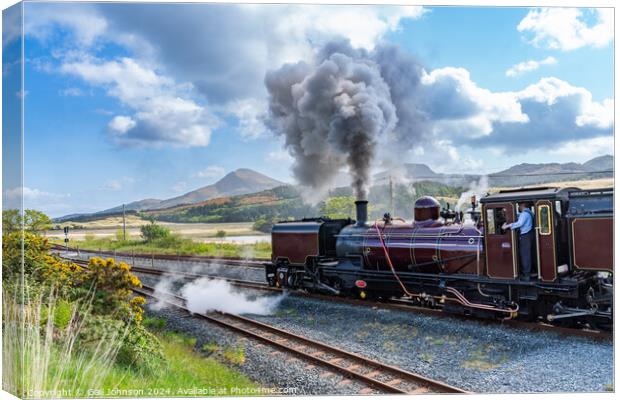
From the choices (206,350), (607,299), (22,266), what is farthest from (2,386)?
(607,299)

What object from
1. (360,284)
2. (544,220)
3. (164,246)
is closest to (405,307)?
(360,284)

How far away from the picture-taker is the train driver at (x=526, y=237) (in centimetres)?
782

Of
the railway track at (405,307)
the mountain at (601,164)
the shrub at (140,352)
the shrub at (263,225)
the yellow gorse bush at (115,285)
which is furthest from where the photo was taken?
the shrub at (263,225)

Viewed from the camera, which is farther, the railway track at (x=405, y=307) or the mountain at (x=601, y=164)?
the railway track at (x=405, y=307)

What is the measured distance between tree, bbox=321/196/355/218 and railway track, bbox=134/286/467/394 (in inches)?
207

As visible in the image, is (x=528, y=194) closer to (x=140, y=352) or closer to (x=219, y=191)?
(x=219, y=191)

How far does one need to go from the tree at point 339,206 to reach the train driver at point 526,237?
5.71 m

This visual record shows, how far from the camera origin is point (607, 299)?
24.2ft

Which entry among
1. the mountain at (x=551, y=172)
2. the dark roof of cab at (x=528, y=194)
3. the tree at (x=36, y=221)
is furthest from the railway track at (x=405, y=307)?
the mountain at (x=551, y=172)

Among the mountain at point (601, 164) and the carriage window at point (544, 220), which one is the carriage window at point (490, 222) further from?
the mountain at point (601, 164)

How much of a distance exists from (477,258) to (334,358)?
341 cm

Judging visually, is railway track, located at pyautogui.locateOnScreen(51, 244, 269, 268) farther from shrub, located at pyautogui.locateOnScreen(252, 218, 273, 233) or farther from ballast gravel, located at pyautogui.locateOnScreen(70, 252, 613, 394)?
shrub, located at pyautogui.locateOnScreen(252, 218, 273, 233)

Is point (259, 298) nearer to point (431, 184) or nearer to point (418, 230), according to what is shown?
point (418, 230)

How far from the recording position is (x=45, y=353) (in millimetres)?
5766
